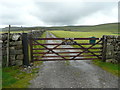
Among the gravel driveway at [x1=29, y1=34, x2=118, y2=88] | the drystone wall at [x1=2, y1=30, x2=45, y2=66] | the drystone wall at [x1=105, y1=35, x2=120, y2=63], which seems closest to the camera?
the gravel driveway at [x1=29, y1=34, x2=118, y2=88]

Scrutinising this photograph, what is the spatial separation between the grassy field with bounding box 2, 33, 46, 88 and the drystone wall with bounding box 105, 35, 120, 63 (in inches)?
235

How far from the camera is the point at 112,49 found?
29.3 feet

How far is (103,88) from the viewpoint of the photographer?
520 centimetres

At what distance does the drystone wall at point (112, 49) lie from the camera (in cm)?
888

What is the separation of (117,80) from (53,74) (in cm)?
367

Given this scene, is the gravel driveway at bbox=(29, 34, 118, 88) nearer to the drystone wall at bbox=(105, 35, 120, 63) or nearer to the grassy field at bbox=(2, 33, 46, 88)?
the grassy field at bbox=(2, 33, 46, 88)

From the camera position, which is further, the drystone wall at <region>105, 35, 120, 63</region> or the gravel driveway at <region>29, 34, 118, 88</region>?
the drystone wall at <region>105, 35, 120, 63</region>

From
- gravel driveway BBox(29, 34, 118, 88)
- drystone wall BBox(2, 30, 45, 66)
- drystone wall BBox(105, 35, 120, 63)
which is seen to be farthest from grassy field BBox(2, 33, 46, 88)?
drystone wall BBox(105, 35, 120, 63)

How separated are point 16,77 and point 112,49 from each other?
295 inches

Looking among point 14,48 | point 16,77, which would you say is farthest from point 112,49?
point 14,48

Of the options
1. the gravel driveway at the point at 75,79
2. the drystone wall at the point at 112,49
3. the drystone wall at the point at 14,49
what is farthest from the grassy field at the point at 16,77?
the drystone wall at the point at 112,49

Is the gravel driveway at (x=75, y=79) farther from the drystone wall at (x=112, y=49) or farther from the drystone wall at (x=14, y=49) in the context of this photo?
the drystone wall at (x=112, y=49)

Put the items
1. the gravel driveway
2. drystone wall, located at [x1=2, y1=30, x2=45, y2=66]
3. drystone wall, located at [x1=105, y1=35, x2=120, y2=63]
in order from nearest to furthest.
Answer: the gravel driveway < drystone wall, located at [x1=2, y1=30, x2=45, y2=66] < drystone wall, located at [x1=105, y1=35, x2=120, y2=63]

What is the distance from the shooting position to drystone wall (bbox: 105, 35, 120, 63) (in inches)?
349
